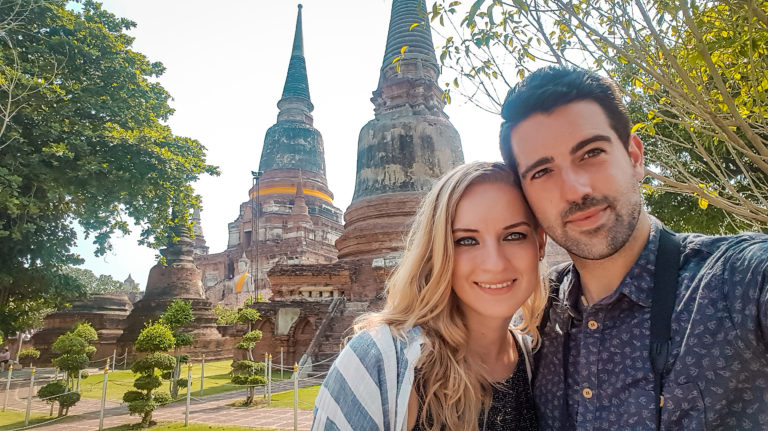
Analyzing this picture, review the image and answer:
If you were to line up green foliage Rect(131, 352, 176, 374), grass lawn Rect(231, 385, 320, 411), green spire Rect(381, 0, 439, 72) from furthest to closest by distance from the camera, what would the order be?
green spire Rect(381, 0, 439, 72), grass lawn Rect(231, 385, 320, 411), green foliage Rect(131, 352, 176, 374)

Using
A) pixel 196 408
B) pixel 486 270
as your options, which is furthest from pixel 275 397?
pixel 486 270

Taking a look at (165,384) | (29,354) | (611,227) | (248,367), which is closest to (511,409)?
(611,227)

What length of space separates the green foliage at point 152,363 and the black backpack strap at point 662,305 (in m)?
9.26

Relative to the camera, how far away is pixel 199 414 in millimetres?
9125

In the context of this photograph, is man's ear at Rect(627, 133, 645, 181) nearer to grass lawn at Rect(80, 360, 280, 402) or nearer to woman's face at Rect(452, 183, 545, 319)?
woman's face at Rect(452, 183, 545, 319)

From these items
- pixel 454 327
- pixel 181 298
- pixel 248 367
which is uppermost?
pixel 181 298

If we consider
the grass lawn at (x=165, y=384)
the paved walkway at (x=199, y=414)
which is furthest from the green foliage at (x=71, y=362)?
the paved walkway at (x=199, y=414)

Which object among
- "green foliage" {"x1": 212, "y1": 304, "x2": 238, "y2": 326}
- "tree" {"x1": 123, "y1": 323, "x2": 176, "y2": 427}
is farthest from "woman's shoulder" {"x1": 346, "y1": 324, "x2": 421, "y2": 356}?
"green foliage" {"x1": 212, "y1": 304, "x2": 238, "y2": 326}

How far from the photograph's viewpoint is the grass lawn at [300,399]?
30.0 feet

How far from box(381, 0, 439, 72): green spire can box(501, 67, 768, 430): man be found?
1786cm

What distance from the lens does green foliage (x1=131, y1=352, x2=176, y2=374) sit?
8.95m

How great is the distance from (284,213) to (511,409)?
34.1 m

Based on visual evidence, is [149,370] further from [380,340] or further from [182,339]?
[380,340]

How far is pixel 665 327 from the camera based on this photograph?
59.7 inches
